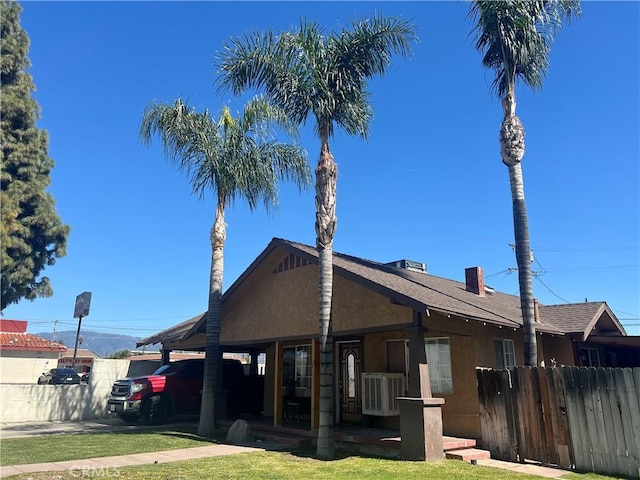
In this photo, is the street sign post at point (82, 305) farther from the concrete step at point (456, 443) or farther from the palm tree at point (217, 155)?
the concrete step at point (456, 443)

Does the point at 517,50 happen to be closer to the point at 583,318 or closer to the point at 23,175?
the point at 583,318

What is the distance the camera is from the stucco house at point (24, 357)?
29.8 metres

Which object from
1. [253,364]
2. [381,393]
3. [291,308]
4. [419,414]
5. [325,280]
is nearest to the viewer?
[419,414]

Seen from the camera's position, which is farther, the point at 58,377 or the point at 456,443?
the point at 58,377

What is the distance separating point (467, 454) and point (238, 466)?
4648mm

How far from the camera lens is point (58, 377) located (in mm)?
28094

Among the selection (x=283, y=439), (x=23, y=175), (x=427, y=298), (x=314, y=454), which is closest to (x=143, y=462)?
(x=314, y=454)

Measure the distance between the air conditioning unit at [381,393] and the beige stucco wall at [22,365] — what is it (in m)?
26.0

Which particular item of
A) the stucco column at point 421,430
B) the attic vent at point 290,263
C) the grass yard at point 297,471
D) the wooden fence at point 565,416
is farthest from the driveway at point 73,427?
the wooden fence at point 565,416

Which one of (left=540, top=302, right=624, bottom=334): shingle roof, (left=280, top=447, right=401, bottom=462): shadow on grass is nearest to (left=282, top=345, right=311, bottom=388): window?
(left=280, top=447, right=401, bottom=462): shadow on grass

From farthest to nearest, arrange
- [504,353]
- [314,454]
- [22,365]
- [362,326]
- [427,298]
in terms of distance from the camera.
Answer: [22,365], [504,353], [362,326], [314,454], [427,298]

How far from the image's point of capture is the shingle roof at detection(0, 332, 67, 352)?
30.2 m

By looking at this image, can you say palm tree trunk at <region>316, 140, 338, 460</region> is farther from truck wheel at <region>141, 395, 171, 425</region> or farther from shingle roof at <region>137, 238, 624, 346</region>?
truck wheel at <region>141, 395, 171, 425</region>

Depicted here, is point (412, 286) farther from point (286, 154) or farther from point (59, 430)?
point (59, 430)
